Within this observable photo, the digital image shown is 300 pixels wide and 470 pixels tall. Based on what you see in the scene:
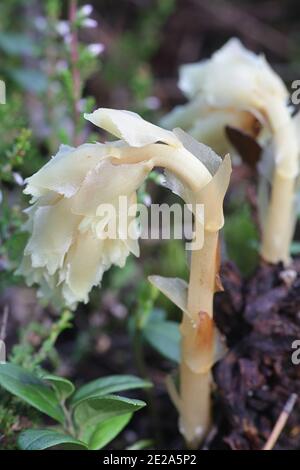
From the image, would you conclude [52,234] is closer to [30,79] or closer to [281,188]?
[281,188]

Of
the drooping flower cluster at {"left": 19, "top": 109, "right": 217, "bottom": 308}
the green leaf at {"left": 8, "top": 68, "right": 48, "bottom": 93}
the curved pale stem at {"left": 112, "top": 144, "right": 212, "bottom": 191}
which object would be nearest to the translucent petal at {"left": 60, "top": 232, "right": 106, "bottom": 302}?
the drooping flower cluster at {"left": 19, "top": 109, "right": 217, "bottom": 308}

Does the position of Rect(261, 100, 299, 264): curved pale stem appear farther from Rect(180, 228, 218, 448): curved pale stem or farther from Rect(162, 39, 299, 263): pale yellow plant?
Rect(180, 228, 218, 448): curved pale stem

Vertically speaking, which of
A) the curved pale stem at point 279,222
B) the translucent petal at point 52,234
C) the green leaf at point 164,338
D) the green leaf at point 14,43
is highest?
the green leaf at point 14,43

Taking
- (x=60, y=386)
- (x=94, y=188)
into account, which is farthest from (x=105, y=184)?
(x=60, y=386)

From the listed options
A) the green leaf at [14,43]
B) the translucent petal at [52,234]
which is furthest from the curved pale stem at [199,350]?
the green leaf at [14,43]

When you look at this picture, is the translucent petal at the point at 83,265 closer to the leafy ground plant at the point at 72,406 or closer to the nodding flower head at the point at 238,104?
the leafy ground plant at the point at 72,406
